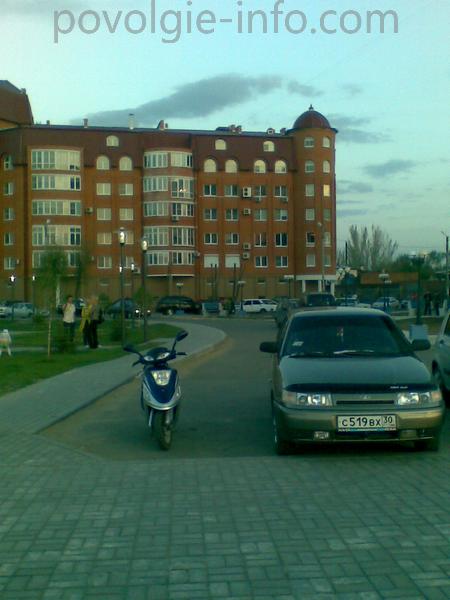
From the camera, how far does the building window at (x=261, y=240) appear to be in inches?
3140

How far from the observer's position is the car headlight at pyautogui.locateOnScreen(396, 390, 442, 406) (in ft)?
26.6

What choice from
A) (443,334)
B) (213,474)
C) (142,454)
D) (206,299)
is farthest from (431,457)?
(206,299)

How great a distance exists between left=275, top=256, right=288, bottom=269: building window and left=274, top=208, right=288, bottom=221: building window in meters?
3.87

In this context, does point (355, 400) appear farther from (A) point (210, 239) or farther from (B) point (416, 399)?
(A) point (210, 239)

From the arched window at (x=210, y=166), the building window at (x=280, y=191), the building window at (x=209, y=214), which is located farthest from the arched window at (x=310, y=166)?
the building window at (x=209, y=214)

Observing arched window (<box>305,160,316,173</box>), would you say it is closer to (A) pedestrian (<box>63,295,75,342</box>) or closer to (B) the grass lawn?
(B) the grass lawn

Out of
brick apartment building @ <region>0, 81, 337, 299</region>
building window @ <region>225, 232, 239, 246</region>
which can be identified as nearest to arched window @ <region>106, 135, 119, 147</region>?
brick apartment building @ <region>0, 81, 337, 299</region>

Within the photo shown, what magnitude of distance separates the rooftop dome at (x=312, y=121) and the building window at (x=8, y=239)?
1164 inches

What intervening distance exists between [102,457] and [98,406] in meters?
4.10

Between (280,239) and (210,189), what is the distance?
338 inches

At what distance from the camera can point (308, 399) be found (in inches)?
320

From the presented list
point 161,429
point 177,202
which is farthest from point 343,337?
point 177,202

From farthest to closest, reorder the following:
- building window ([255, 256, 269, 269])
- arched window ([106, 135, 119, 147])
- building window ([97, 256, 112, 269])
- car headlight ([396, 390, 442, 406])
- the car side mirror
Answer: building window ([255, 256, 269, 269]), building window ([97, 256, 112, 269]), arched window ([106, 135, 119, 147]), the car side mirror, car headlight ([396, 390, 442, 406])

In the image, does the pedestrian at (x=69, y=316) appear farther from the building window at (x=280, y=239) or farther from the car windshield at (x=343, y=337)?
→ the building window at (x=280, y=239)
